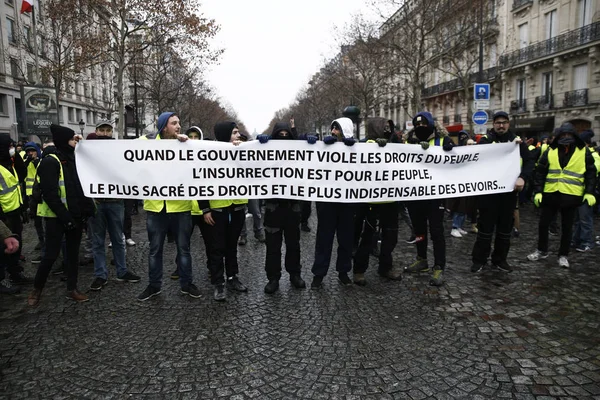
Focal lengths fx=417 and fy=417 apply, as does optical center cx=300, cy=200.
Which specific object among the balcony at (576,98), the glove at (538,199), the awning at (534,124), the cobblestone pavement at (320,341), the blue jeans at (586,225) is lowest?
the cobblestone pavement at (320,341)

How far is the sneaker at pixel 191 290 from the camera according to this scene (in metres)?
5.07

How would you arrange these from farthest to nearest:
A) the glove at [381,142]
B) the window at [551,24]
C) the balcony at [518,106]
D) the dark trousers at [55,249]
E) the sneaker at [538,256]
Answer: the balcony at [518,106]
the window at [551,24]
the sneaker at [538,256]
the glove at [381,142]
the dark trousers at [55,249]

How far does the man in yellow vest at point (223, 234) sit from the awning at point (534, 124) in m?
27.8

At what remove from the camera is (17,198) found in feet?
19.8

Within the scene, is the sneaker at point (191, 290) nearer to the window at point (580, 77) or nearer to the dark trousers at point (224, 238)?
the dark trousers at point (224, 238)

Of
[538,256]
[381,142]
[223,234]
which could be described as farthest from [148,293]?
[538,256]

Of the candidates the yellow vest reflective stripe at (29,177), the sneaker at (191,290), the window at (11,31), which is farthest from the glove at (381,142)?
the window at (11,31)

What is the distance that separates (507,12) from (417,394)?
3620 cm

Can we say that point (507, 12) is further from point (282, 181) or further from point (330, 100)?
point (282, 181)

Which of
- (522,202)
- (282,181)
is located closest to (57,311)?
(282,181)

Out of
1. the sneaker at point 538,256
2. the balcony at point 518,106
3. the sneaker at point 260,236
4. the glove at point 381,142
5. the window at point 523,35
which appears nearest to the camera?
the glove at point 381,142

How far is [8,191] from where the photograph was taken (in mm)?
5754

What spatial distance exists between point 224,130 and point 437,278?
11.2 ft

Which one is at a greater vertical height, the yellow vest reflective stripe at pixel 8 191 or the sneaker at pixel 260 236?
the yellow vest reflective stripe at pixel 8 191
